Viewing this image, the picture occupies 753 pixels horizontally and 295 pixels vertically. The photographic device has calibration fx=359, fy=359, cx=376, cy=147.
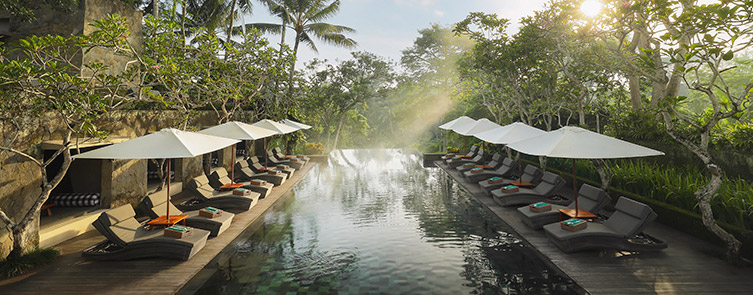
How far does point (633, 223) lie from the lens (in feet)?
21.2

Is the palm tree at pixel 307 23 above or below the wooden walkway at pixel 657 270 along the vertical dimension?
above

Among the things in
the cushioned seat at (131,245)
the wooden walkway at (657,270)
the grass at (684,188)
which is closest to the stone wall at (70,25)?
the cushioned seat at (131,245)

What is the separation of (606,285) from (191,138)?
7.68 m

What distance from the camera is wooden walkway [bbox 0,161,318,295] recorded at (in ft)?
17.2

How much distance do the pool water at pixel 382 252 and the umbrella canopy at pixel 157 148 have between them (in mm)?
2038

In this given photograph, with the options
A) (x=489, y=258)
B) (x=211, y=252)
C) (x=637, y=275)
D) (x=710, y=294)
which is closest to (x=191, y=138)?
(x=211, y=252)

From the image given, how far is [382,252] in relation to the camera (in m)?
6.93

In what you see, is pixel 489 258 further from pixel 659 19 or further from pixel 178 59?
pixel 178 59

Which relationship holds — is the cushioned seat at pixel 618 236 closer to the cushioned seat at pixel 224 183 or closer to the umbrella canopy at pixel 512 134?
the umbrella canopy at pixel 512 134

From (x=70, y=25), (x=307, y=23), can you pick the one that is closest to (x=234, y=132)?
(x=70, y=25)

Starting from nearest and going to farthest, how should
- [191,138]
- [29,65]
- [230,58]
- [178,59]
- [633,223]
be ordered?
[29,65]
[633,223]
[191,138]
[178,59]
[230,58]

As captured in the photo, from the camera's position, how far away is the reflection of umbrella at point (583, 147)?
6566 millimetres

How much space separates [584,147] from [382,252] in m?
4.35

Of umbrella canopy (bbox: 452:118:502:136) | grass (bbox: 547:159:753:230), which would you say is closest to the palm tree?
umbrella canopy (bbox: 452:118:502:136)
